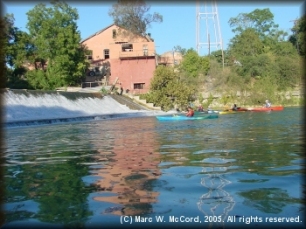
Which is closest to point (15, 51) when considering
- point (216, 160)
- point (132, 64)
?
point (132, 64)

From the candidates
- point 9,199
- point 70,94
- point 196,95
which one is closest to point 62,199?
point 9,199

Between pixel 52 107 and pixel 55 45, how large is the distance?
610 inches

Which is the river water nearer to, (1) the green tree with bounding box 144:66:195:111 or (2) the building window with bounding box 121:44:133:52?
(1) the green tree with bounding box 144:66:195:111

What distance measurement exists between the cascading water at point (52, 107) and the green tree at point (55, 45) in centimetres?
710

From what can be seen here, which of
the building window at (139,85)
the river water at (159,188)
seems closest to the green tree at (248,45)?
the building window at (139,85)

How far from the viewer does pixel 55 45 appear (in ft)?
146

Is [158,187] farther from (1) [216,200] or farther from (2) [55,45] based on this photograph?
(2) [55,45]

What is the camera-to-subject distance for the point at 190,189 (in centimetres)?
556

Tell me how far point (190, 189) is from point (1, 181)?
3.34 meters

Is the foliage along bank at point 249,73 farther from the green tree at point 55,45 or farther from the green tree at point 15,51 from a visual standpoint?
the green tree at point 15,51

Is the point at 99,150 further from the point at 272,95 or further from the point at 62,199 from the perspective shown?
the point at 272,95

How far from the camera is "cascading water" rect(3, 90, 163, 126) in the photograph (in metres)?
26.2

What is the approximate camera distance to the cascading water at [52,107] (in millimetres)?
26234

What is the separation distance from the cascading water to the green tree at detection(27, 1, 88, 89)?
7.10 meters
